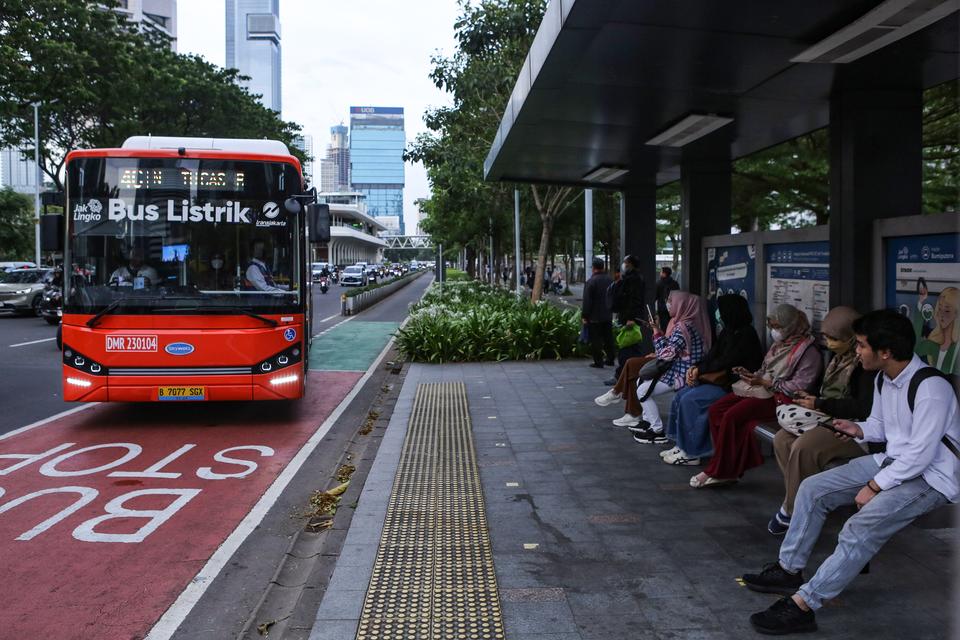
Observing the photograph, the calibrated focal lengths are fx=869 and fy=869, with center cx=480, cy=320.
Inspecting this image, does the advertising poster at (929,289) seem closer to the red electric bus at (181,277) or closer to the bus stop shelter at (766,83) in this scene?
the bus stop shelter at (766,83)

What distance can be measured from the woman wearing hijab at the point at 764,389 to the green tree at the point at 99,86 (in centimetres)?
1733

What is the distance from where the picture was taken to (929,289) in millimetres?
6312

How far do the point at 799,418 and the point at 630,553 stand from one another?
1274mm

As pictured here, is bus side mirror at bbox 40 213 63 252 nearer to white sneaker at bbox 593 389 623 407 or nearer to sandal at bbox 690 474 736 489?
white sneaker at bbox 593 389 623 407

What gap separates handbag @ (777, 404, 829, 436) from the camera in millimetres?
5055

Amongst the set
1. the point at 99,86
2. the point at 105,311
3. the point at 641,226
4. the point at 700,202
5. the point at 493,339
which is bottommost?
the point at 493,339

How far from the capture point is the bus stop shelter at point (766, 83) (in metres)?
5.79

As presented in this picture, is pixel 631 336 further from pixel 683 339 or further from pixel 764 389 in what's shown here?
pixel 764 389

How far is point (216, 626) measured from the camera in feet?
14.6

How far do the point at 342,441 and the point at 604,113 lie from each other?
4.45 metres

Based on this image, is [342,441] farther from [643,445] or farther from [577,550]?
[577,550]

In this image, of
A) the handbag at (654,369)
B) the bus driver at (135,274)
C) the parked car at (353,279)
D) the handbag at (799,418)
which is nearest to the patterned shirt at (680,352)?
the handbag at (654,369)

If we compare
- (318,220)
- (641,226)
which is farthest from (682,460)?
(641,226)

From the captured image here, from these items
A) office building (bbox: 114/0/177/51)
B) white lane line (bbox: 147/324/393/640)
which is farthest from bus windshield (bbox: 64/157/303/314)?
office building (bbox: 114/0/177/51)
